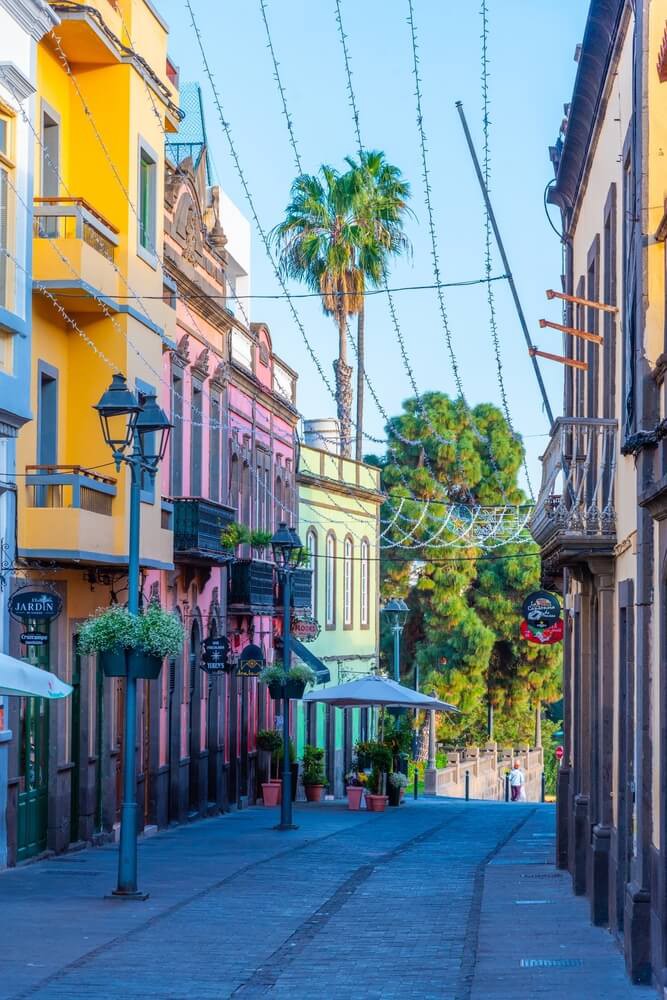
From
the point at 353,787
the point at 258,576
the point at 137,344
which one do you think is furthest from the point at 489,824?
the point at 137,344

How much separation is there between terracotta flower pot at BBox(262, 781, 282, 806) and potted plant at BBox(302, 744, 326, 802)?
6.75ft

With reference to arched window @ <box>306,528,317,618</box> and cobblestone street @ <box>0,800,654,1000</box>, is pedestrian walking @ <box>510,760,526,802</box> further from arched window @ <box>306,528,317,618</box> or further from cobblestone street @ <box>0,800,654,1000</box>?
cobblestone street @ <box>0,800,654,1000</box>

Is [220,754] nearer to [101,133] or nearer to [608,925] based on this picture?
[101,133]

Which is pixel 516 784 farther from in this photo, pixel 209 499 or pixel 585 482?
→ pixel 585 482

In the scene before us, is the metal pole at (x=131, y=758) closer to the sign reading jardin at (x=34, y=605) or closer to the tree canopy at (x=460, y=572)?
the sign reading jardin at (x=34, y=605)

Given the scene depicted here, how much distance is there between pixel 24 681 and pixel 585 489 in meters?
5.29

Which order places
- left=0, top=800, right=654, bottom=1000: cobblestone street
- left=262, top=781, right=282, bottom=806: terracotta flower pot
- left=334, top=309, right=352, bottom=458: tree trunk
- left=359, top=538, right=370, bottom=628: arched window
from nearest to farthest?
1. left=0, top=800, right=654, bottom=1000: cobblestone street
2. left=262, top=781, right=282, bottom=806: terracotta flower pot
3. left=359, top=538, right=370, bottom=628: arched window
4. left=334, top=309, right=352, bottom=458: tree trunk

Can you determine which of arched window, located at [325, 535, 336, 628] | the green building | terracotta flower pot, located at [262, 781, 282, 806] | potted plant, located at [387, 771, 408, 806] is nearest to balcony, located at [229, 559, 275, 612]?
terracotta flower pot, located at [262, 781, 282, 806]

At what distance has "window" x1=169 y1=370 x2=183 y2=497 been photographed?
28422 millimetres

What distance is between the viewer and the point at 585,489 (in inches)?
592

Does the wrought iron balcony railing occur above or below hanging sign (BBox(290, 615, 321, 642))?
above

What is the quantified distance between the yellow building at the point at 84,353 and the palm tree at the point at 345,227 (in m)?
22.3

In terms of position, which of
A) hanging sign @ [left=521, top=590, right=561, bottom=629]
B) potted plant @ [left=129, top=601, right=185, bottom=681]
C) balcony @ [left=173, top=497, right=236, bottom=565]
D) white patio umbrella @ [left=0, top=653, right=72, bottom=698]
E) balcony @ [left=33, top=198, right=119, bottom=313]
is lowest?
white patio umbrella @ [left=0, top=653, right=72, bottom=698]

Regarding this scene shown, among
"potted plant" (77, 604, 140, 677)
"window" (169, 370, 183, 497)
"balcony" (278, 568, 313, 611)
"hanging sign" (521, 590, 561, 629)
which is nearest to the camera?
"potted plant" (77, 604, 140, 677)
